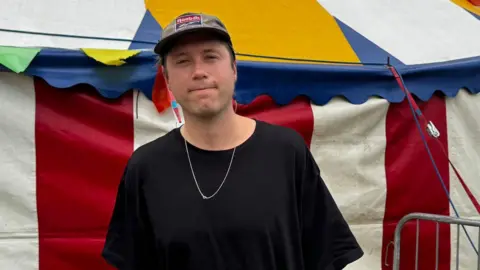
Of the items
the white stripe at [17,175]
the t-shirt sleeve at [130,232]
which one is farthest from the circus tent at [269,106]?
the t-shirt sleeve at [130,232]

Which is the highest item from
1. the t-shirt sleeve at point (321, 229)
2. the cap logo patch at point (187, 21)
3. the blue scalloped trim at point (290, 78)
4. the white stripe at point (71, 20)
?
the white stripe at point (71, 20)

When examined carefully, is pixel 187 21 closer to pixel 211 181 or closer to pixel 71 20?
pixel 211 181

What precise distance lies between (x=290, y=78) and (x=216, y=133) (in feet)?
2.72

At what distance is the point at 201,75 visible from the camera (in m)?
0.85

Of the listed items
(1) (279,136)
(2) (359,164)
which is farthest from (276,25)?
(1) (279,136)

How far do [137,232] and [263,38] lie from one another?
1.08m

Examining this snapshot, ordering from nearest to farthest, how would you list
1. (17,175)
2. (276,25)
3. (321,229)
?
(321,229) < (17,175) < (276,25)

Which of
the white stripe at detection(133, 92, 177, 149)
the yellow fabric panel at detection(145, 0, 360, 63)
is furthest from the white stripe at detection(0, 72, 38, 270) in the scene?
the yellow fabric panel at detection(145, 0, 360, 63)

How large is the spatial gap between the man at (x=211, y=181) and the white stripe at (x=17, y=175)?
699 millimetres

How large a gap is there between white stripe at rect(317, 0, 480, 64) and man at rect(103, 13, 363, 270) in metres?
1.22

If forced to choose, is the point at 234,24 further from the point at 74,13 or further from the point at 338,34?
the point at 74,13

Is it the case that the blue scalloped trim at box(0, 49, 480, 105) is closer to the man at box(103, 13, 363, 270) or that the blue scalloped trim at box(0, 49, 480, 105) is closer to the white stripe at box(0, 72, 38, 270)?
the white stripe at box(0, 72, 38, 270)

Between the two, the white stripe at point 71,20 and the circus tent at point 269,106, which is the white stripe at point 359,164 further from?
the white stripe at point 71,20

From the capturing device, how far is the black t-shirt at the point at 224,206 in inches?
33.7
